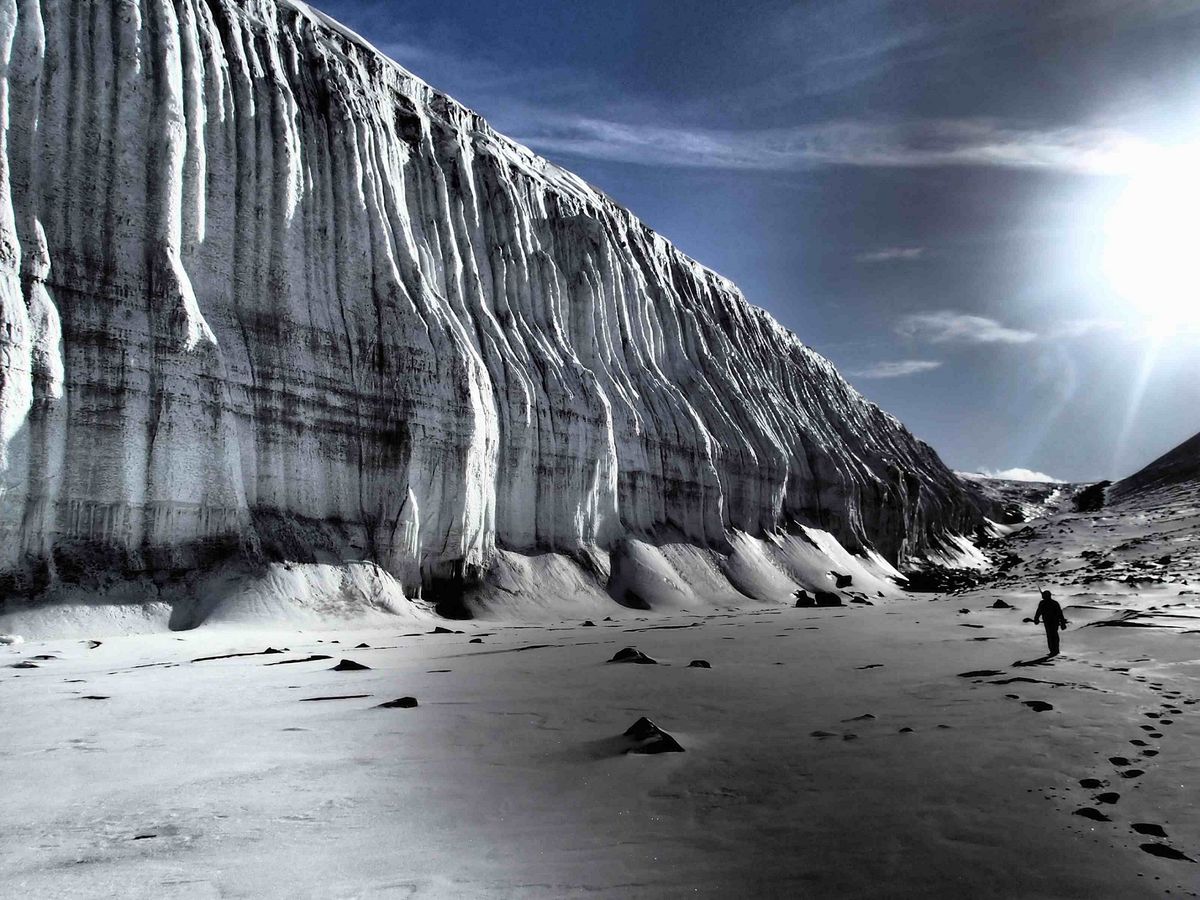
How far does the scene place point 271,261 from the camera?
19.8m

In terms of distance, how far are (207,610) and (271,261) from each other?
28.0 ft

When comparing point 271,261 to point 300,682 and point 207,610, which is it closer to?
point 207,610

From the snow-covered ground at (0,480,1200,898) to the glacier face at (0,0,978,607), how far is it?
20.2 ft

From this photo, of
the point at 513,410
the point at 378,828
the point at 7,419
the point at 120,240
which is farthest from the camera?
the point at 513,410

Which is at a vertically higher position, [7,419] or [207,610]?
[7,419]

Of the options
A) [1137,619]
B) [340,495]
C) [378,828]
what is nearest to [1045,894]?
[378,828]

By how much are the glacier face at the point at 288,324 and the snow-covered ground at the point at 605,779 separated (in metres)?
6.15

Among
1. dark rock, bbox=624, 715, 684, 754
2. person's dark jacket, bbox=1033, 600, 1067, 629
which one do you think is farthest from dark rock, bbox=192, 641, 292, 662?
person's dark jacket, bbox=1033, 600, 1067, 629

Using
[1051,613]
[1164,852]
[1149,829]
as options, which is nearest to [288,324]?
[1051,613]

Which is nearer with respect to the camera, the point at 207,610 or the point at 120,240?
the point at 207,610

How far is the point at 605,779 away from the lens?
5.79 m

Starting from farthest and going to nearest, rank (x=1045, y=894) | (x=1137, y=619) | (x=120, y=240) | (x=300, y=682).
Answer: (x=120, y=240) < (x=1137, y=619) < (x=300, y=682) < (x=1045, y=894)

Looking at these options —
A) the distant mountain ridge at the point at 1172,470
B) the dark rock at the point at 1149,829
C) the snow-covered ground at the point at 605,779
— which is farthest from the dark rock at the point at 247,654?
the distant mountain ridge at the point at 1172,470

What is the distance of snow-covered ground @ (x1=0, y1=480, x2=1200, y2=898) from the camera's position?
13.7 ft
